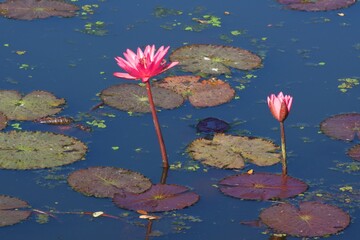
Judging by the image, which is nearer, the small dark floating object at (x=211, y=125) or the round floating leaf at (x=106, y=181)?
the round floating leaf at (x=106, y=181)

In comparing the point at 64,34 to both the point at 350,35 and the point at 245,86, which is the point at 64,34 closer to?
the point at 245,86

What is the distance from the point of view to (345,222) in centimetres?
478

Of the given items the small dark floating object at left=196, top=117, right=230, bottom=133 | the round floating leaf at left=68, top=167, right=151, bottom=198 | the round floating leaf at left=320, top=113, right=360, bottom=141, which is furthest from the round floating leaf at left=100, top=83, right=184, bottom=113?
the round floating leaf at left=320, top=113, right=360, bottom=141

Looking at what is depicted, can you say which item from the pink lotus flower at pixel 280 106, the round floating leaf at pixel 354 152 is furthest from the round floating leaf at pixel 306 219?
the round floating leaf at pixel 354 152

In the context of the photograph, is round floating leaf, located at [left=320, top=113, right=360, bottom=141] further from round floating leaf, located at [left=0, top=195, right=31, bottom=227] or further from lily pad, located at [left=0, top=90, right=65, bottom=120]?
round floating leaf, located at [left=0, top=195, right=31, bottom=227]

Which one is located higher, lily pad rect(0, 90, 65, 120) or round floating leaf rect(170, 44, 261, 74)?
round floating leaf rect(170, 44, 261, 74)

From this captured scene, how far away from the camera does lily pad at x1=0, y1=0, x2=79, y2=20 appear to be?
7.22m

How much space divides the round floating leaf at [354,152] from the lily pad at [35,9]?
2.76 metres

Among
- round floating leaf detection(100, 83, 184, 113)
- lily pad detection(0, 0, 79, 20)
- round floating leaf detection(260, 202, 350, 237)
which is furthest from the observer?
lily pad detection(0, 0, 79, 20)

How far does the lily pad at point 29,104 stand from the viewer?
5.76 m

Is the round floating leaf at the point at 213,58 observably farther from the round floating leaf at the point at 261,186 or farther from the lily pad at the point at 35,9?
the round floating leaf at the point at 261,186

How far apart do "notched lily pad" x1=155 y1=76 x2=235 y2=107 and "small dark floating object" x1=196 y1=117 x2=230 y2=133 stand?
0.72ft

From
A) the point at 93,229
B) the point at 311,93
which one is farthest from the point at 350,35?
the point at 93,229

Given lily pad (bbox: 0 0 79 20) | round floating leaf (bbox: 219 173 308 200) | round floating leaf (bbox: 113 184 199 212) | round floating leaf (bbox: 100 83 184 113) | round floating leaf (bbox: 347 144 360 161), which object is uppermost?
lily pad (bbox: 0 0 79 20)
